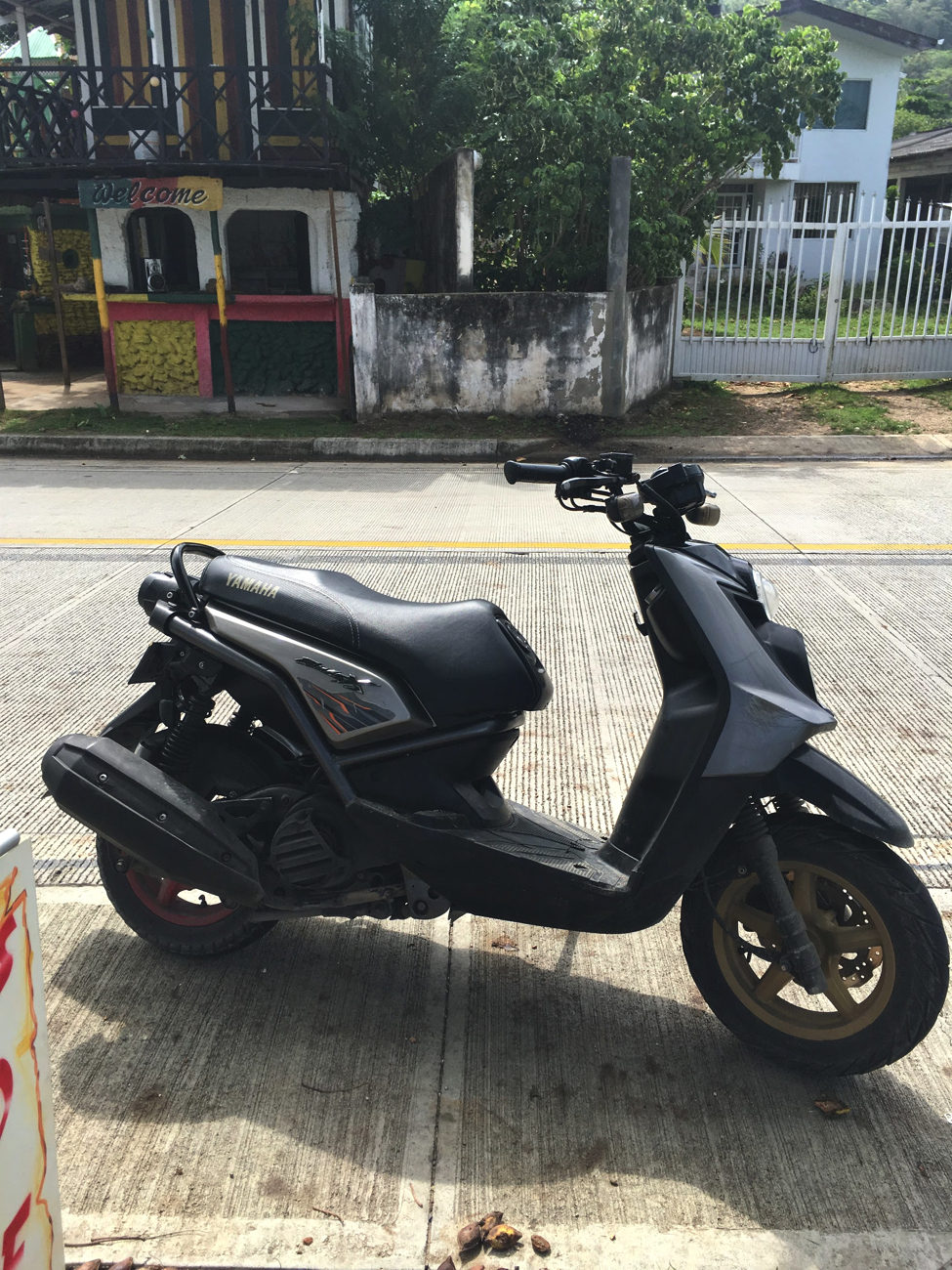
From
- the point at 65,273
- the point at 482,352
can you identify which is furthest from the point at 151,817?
the point at 65,273

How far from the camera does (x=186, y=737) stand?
10.0ft

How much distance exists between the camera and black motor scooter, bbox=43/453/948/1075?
2.61m

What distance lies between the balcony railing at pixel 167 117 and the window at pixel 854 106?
A: 18752 mm

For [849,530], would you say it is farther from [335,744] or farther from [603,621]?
[335,744]

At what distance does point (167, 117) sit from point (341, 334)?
3.15 meters

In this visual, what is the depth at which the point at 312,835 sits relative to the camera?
2877 mm

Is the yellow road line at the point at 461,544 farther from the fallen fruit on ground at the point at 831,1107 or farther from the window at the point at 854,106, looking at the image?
the window at the point at 854,106

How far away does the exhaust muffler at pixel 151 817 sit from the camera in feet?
9.48

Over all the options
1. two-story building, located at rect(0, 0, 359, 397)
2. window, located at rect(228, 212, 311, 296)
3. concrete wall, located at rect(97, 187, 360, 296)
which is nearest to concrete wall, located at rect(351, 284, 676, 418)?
two-story building, located at rect(0, 0, 359, 397)

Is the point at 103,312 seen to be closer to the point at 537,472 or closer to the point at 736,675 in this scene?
the point at 537,472

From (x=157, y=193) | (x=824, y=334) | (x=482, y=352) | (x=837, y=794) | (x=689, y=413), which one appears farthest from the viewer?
(x=824, y=334)

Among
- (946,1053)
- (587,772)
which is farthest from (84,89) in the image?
(946,1053)

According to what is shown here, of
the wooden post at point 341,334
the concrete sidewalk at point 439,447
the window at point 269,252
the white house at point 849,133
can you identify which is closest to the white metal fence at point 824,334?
the concrete sidewalk at point 439,447

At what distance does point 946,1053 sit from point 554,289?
12.3m
